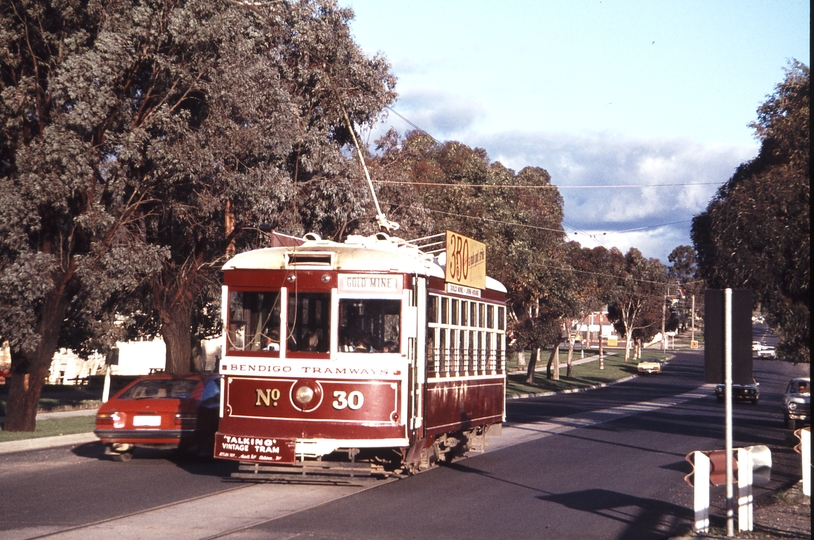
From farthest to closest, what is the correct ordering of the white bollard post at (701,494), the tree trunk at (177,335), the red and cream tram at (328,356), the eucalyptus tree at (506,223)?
1. the eucalyptus tree at (506,223)
2. the tree trunk at (177,335)
3. the red and cream tram at (328,356)
4. the white bollard post at (701,494)

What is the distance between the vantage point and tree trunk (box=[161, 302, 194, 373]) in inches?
997

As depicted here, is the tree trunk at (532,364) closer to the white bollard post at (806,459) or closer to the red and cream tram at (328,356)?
the white bollard post at (806,459)

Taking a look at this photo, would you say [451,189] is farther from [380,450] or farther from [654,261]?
[654,261]

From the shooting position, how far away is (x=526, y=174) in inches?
2650

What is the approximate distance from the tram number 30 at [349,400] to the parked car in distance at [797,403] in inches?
749

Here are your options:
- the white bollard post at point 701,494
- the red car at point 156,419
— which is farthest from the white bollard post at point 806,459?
the red car at point 156,419

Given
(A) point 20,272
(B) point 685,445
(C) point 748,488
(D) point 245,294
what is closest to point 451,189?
(B) point 685,445

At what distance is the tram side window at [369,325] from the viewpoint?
42.1 ft

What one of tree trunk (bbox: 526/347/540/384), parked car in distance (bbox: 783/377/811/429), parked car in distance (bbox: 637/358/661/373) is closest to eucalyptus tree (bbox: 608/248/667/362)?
parked car in distance (bbox: 637/358/661/373)

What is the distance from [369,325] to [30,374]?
11.9 metres

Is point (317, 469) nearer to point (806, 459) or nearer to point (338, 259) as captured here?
point (338, 259)

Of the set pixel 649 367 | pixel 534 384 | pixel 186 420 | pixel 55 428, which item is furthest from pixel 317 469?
pixel 649 367

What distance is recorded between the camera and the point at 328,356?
1278 centimetres

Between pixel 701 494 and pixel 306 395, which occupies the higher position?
pixel 306 395
